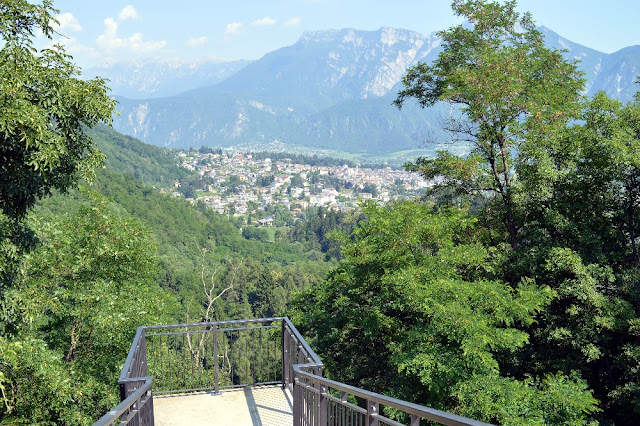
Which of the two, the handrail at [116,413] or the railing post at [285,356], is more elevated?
the handrail at [116,413]

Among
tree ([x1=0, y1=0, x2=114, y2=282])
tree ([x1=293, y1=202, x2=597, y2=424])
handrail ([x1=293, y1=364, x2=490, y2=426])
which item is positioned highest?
tree ([x1=0, y1=0, x2=114, y2=282])

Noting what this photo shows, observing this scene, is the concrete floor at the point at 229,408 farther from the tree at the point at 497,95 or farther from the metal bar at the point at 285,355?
the tree at the point at 497,95

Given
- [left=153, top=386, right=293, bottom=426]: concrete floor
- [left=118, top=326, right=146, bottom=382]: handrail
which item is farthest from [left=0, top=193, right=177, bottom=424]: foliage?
[left=118, top=326, right=146, bottom=382]: handrail

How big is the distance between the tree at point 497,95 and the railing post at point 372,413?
37.3 feet

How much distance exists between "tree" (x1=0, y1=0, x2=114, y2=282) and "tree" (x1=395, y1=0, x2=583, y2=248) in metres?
9.85

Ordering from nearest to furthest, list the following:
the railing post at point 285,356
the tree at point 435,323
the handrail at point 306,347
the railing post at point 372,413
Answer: the railing post at point 372,413 < the handrail at point 306,347 < the railing post at point 285,356 < the tree at point 435,323

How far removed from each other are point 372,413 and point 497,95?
40.0 feet

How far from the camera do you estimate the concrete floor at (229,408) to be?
591 cm

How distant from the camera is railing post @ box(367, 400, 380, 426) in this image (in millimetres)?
3209

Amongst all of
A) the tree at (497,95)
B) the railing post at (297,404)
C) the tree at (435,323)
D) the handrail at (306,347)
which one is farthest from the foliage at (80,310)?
the tree at (497,95)

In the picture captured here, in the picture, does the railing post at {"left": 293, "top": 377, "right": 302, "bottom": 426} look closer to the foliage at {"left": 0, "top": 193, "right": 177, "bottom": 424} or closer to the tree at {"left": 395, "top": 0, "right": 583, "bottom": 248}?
the foliage at {"left": 0, "top": 193, "right": 177, "bottom": 424}

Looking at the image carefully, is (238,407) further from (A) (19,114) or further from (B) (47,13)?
(B) (47,13)

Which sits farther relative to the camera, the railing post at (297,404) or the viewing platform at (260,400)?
the railing post at (297,404)

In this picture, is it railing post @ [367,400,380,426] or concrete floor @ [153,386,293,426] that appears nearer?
railing post @ [367,400,380,426]
